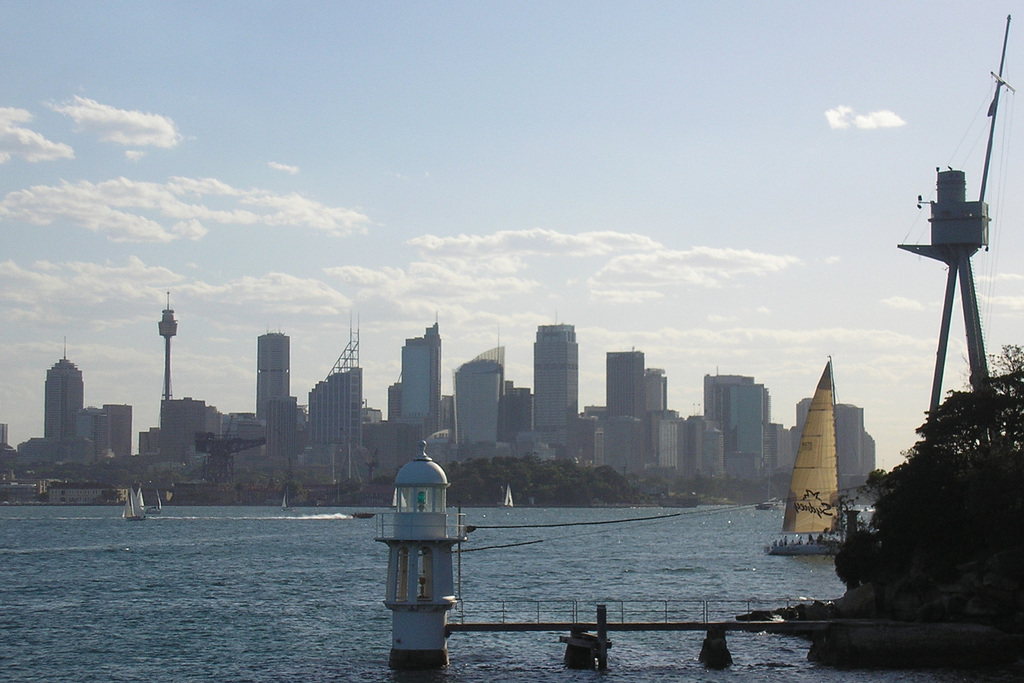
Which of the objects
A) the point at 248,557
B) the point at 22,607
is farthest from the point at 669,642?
the point at 248,557

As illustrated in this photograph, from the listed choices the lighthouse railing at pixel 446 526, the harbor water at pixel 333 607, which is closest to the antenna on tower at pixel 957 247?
the harbor water at pixel 333 607

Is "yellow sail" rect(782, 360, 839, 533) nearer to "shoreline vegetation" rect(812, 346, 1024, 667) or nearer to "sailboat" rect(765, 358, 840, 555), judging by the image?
"sailboat" rect(765, 358, 840, 555)

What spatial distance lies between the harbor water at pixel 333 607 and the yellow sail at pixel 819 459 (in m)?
5.28

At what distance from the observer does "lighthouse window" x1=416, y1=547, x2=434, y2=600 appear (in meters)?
46.9

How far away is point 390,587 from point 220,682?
7.77 meters

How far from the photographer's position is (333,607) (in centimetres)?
7531

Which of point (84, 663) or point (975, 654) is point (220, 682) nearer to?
point (84, 663)

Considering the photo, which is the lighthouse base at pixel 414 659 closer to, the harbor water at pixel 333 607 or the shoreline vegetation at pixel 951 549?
the harbor water at pixel 333 607

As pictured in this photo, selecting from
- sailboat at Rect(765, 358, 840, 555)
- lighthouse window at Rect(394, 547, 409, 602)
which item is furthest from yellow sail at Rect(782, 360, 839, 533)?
lighthouse window at Rect(394, 547, 409, 602)

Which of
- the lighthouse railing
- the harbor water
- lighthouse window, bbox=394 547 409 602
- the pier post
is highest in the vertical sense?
the lighthouse railing

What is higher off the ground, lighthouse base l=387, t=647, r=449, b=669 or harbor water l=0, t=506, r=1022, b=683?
lighthouse base l=387, t=647, r=449, b=669

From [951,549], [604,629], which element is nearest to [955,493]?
[951,549]

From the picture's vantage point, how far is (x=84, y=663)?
180 feet

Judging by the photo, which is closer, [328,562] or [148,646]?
[148,646]
